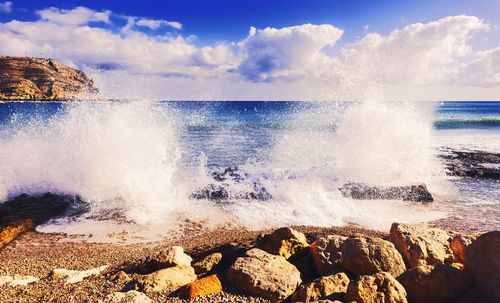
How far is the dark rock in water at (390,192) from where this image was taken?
7562 millimetres

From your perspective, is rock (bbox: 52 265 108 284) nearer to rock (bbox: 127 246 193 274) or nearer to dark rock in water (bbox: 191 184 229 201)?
rock (bbox: 127 246 193 274)

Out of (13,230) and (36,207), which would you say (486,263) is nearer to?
(13,230)

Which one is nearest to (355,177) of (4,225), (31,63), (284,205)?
(284,205)

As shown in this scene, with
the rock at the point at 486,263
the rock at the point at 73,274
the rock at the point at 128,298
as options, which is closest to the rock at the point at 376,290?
the rock at the point at 486,263

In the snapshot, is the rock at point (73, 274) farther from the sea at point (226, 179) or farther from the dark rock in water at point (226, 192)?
the dark rock in water at point (226, 192)

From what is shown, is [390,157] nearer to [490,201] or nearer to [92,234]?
[490,201]

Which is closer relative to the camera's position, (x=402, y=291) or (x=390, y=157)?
(x=402, y=291)

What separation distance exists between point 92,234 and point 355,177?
788 centimetres

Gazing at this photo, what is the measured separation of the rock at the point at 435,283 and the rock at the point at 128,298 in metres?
3.05

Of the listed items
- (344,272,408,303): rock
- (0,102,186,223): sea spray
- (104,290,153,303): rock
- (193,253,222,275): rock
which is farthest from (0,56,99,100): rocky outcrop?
(344,272,408,303): rock

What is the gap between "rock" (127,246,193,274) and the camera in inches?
150

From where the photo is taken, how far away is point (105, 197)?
7.56 m

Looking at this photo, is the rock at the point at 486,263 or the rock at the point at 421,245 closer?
the rock at the point at 486,263

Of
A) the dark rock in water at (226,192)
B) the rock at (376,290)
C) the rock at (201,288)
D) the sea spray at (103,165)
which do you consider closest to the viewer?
the rock at (376,290)
